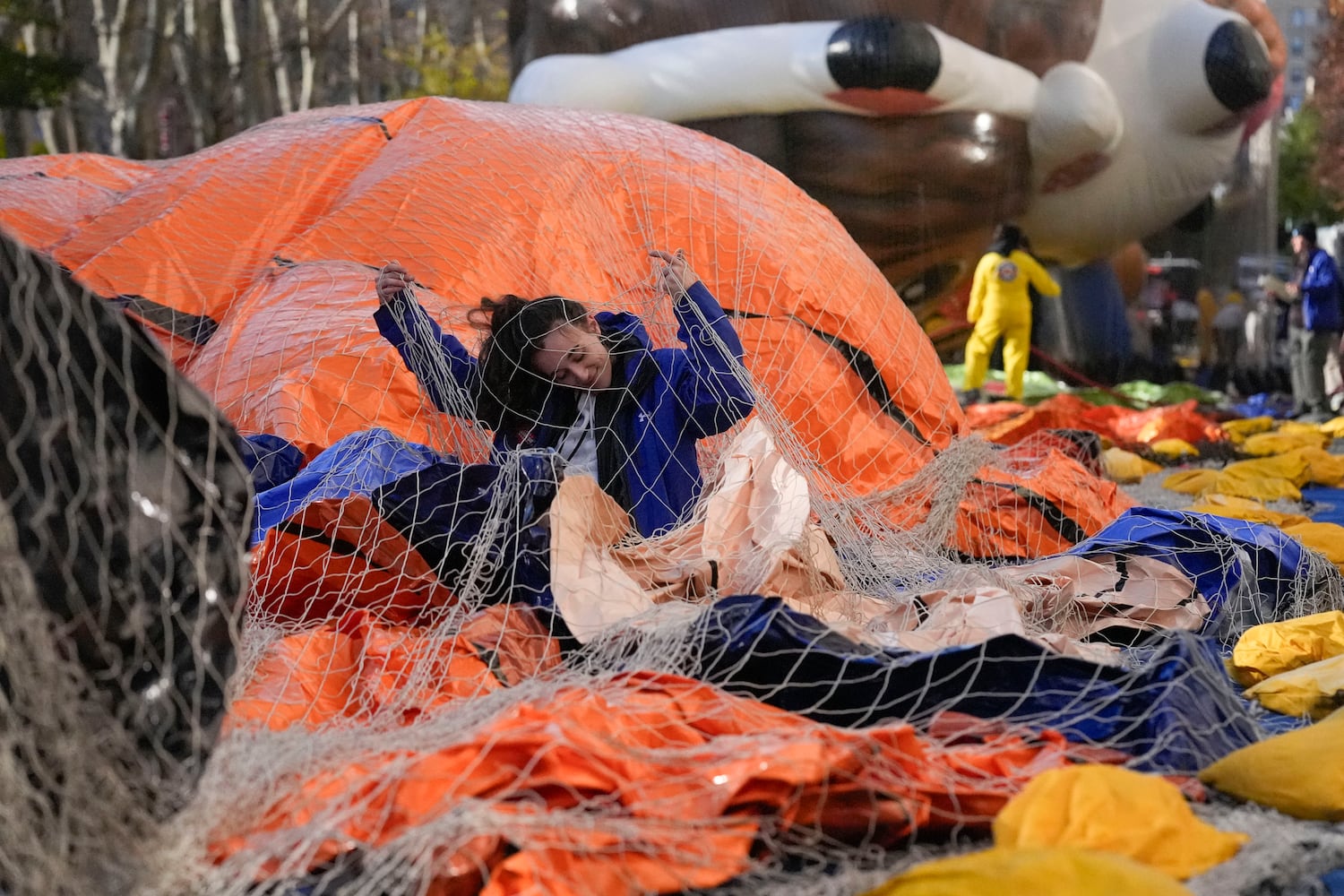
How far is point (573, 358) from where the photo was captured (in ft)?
9.21

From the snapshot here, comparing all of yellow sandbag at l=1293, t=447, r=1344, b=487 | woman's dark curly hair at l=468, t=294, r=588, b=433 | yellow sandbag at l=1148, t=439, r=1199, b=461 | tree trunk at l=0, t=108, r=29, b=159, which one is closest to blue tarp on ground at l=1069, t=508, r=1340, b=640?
woman's dark curly hair at l=468, t=294, r=588, b=433

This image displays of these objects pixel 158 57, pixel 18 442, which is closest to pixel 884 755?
pixel 18 442

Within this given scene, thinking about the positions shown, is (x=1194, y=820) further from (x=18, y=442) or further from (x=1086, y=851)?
(x=18, y=442)

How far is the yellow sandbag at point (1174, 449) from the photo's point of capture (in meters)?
6.12

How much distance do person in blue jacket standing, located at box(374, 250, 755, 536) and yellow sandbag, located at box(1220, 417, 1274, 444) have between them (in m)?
4.47

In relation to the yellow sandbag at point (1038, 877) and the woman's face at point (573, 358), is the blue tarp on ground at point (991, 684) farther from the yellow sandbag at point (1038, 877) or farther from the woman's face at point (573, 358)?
the woman's face at point (573, 358)

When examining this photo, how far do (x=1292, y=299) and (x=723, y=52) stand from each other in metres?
4.04

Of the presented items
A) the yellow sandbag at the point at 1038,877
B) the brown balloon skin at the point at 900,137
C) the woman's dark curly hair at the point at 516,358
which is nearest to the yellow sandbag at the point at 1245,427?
the brown balloon skin at the point at 900,137

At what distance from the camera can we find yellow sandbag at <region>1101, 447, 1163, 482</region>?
5492 mm

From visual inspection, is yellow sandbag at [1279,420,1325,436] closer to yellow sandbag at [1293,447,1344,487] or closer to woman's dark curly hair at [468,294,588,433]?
yellow sandbag at [1293,447,1344,487]

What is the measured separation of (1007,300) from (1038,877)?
23.2 feet

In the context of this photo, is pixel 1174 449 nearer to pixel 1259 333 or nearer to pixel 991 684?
pixel 1259 333

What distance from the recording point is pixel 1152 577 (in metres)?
2.78

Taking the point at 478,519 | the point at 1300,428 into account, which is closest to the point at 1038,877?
the point at 478,519
